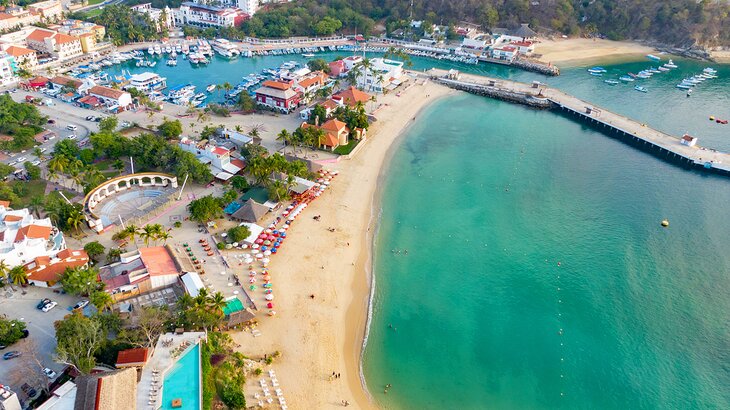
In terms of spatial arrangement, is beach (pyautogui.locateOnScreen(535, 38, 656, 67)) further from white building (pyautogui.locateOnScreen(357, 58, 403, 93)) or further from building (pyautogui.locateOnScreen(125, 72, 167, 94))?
building (pyautogui.locateOnScreen(125, 72, 167, 94))

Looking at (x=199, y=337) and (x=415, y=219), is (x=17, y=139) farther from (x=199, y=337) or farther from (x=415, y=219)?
(x=415, y=219)

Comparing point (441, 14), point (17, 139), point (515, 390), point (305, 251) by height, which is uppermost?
point (441, 14)

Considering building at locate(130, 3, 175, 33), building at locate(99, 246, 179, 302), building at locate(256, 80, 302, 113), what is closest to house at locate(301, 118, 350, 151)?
building at locate(256, 80, 302, 113)

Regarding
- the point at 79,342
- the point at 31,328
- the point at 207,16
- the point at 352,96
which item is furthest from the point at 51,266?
the point at 207,16

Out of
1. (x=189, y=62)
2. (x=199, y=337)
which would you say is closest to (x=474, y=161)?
(x=199, y=337)

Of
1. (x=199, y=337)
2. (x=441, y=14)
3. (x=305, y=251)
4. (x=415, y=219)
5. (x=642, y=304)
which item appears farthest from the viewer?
(x=441, y=14)
